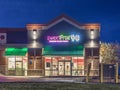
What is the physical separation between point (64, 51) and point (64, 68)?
2.73m

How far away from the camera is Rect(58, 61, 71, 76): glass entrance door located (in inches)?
2438

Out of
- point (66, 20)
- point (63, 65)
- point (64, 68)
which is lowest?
point (64, 68)

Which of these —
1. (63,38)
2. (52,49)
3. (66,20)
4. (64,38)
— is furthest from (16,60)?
(66,20)

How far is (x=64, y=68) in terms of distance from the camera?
62281 mm

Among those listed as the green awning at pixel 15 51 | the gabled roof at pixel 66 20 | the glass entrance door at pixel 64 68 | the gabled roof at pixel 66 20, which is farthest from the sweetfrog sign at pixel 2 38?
the glass entrance door at pixel 64 68

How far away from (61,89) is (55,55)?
46928 mm

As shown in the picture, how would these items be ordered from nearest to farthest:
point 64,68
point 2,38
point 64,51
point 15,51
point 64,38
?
point 64,51, point 64,68, point 64,38, point 15,51, point 2,38

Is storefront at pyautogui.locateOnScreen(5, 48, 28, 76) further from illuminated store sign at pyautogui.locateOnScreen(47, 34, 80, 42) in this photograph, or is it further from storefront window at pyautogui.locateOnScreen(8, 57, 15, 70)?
illuminated store sign at pyautogui.locateOnScreen(47, 34, 80, 42)

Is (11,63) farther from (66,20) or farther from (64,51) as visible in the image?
(66,20)

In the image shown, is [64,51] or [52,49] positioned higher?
[52,49]

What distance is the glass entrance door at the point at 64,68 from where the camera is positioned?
6194 cm

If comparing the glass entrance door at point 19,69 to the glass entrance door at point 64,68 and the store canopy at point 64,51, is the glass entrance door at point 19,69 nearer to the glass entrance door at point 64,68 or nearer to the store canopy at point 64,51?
the store canopy at point 64,51

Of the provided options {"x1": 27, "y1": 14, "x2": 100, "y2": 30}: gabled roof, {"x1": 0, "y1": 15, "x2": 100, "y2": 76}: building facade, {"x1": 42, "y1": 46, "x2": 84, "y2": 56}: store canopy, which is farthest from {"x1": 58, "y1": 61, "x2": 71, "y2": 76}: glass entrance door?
{"x1": 27, "y1": 14, "x2": 100, "y2": 30}: gabled roof

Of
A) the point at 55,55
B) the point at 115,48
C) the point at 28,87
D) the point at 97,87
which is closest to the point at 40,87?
the point at 28,87
